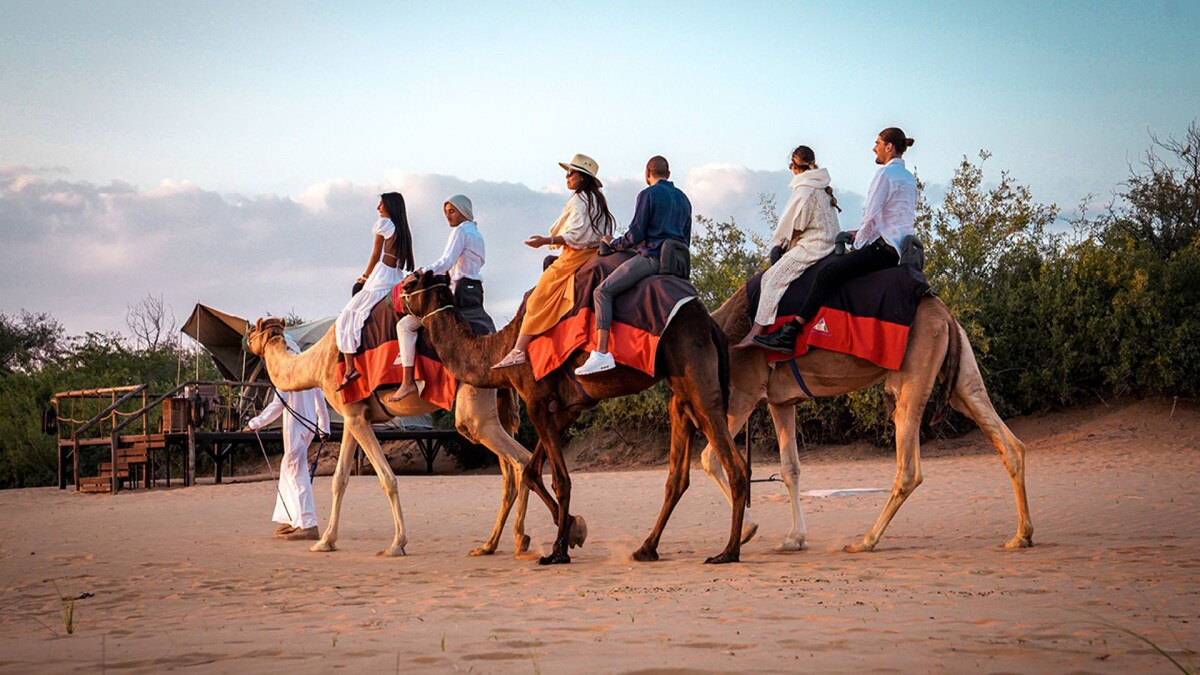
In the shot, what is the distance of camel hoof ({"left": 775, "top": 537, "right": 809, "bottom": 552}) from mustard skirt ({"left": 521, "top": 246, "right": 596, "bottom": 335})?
2.67 meters

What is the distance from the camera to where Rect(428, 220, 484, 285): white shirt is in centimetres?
1063

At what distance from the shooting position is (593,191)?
9859 millimetres

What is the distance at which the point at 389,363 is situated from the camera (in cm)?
1094

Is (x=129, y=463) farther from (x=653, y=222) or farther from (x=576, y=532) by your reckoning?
(x=653, y=222)

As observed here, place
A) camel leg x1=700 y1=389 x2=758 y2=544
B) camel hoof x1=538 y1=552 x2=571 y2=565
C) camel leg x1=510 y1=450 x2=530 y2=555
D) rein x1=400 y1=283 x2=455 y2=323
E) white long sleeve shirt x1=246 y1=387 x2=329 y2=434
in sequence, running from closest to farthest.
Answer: camel hoof x1=538 y1=552 x2=571 y2=565 < camel leg x1=700 y1=389 x2=758 y2=544 < camel leg x1=510 y1=450 x2=530 y2=555 < rein x1=400 y1=283 x2=455 y2=323 < white long sleeve shirt x1=246 y1=387 x2=329 y2=434

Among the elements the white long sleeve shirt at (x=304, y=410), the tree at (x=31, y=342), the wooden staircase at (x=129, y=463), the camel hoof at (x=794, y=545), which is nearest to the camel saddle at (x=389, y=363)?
the white long sleeve shirt at (x=304, y=410)

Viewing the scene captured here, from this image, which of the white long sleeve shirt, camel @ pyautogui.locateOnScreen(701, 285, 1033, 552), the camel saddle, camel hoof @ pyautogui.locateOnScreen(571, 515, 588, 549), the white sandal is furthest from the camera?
the white long sleeve shirt

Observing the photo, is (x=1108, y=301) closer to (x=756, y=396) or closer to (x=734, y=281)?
(x=734, y=281)

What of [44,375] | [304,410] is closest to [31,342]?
[44,375]

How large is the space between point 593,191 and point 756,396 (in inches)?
86.6

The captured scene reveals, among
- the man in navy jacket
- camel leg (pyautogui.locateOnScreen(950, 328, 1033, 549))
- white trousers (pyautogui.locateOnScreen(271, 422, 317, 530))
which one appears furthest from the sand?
the man in navy jacket

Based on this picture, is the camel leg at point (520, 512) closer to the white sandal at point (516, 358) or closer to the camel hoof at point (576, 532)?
the camel hoof at point (576, 532)

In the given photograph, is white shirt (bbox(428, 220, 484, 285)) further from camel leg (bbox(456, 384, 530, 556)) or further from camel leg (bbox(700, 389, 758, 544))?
camel leg (bbox(700, 389, 758, 544))

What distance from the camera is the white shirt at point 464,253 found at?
10633mm
